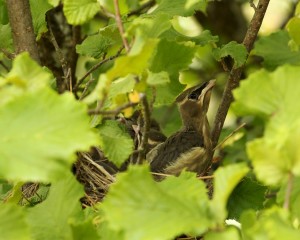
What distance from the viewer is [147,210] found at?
3.57 feet

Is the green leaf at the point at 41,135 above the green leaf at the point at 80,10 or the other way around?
above

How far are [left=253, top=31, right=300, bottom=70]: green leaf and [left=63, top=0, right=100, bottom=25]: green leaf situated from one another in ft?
3.84

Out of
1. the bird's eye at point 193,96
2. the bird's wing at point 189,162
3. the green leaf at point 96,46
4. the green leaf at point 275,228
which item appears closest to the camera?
the green leaf at point 275,228

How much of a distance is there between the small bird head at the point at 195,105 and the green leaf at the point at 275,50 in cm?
24

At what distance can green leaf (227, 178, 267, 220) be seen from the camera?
216 cm

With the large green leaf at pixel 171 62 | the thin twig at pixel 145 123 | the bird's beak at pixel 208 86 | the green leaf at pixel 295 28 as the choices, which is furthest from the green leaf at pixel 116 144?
the bird's beak at pixel 208 86

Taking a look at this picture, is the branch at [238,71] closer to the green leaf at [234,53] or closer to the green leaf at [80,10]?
the green leaf at [234,53]

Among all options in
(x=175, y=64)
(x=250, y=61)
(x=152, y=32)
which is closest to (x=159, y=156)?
(x=175, y=64)

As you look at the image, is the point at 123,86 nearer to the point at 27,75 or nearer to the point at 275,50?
the point at 27,75

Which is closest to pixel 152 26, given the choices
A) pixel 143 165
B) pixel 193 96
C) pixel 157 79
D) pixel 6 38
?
pixel 157 79

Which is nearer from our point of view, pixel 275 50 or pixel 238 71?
pixel 238 71

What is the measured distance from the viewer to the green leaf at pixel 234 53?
2197 millimetres

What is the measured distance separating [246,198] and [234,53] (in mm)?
430

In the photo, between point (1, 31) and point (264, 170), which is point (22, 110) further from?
point (1, 31)
